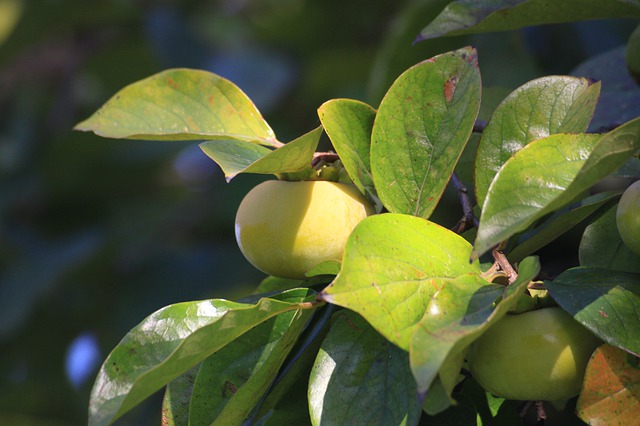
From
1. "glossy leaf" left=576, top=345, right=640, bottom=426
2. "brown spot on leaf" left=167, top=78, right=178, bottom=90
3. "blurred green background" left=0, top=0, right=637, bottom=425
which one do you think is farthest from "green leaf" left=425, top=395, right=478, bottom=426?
"blurred green background" left=0, top=0, right=637, bottom=425

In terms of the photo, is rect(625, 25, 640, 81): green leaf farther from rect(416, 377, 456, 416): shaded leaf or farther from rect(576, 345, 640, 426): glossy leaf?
rect(416, 377, 456, 416): shaded leaf

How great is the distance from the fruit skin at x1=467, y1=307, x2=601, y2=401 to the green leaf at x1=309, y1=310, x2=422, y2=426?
6cm

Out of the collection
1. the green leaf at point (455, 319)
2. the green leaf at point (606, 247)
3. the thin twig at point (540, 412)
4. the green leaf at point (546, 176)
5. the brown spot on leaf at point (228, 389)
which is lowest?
the thin twig at point (540, 412)

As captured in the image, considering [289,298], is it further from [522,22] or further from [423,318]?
[522,22]

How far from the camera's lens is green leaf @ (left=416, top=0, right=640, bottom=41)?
2.69 feet

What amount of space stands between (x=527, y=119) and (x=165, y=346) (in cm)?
36

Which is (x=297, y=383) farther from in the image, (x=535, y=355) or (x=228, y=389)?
(x=535, y=355)

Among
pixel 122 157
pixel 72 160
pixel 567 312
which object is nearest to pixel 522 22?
pixel 567 312

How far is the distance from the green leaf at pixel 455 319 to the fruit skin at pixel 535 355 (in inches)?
1.4

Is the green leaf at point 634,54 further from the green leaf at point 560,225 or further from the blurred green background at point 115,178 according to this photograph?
the blurred green background at point 115,178

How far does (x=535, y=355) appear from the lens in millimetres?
553

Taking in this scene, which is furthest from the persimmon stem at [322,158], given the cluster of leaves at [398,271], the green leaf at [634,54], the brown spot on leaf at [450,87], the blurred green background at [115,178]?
the blurred green background at [115,178]

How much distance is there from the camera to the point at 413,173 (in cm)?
66

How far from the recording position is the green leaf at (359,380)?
22.4 inches
